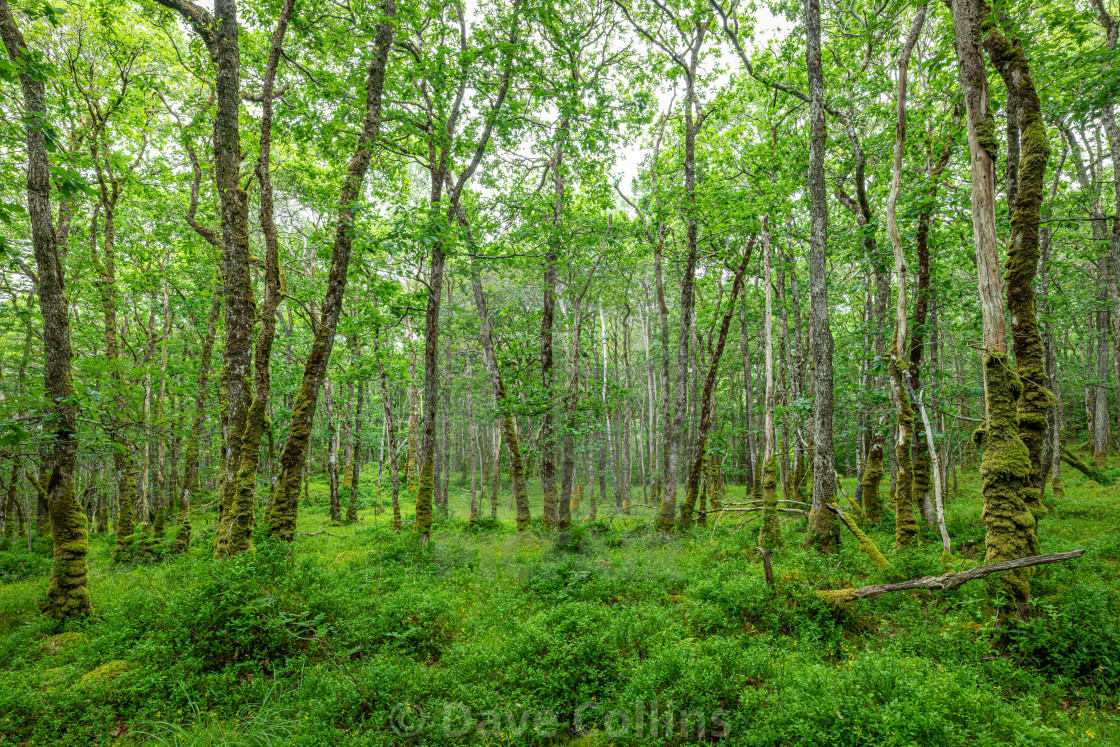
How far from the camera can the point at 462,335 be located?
71.6ft

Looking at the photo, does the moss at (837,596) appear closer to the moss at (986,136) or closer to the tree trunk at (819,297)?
the tree trunk at (819,297)

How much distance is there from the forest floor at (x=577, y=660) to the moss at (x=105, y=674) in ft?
0.10

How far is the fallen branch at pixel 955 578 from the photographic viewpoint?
14.6 feet

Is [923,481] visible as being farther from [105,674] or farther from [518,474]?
[105,674]

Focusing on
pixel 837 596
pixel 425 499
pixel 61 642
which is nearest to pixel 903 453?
pixel 837 596

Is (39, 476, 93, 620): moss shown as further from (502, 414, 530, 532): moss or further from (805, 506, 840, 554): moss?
(805, 506, 840, 554): moss

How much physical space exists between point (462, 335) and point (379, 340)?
7.87 m

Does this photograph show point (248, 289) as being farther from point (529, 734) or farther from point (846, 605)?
point (846, 605)

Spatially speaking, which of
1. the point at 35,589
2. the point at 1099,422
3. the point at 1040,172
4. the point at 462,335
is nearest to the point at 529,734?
the point at 1040,172

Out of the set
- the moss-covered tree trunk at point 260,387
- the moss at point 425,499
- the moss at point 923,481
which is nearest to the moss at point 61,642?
the moss-covered tree trunk at point 260,387

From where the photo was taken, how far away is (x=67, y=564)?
7.50 metres

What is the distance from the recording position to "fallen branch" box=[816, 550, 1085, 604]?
175 inches

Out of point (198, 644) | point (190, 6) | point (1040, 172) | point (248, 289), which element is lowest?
point (198, 644)

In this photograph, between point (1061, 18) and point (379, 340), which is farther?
point (379, 340)
